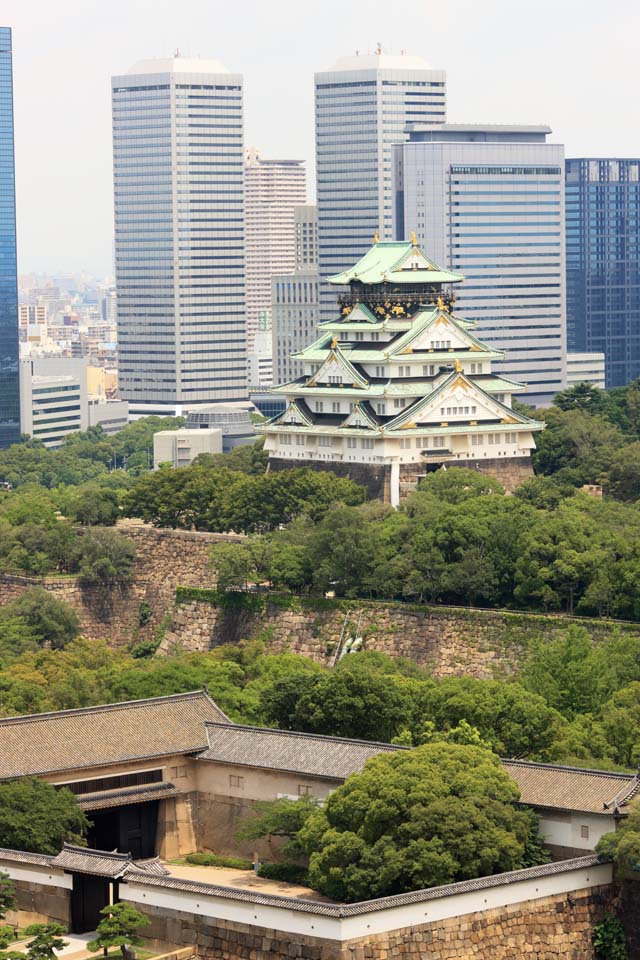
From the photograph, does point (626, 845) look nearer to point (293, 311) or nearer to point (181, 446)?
point (181, 446)

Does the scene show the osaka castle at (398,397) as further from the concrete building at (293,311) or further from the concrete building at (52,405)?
the concrete building at (293,311)

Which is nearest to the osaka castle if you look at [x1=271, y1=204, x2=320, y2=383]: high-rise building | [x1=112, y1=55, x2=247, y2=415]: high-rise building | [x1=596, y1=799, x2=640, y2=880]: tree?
[x1=596, y1=799, x2=640, y2=880]: tree

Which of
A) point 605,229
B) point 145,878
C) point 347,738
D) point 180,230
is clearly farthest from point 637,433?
point 605,229

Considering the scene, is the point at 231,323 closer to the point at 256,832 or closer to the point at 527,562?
the point at 527,562

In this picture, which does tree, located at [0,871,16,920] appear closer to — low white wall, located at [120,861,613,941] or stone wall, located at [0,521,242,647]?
low white wall, located at [120,861,613,941]

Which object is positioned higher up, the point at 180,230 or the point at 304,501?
the point at 180,230

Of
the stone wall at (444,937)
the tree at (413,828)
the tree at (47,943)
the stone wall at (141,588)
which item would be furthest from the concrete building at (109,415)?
the stone wall at (444,937)
